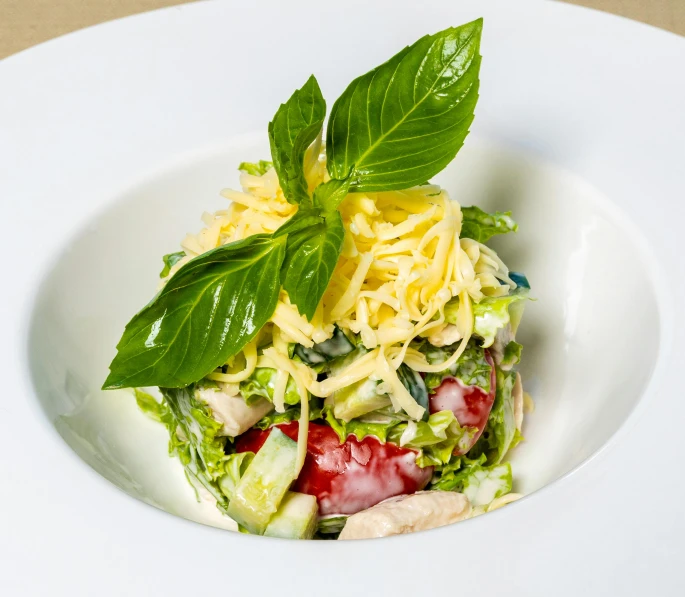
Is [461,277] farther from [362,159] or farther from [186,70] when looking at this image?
[186,70]

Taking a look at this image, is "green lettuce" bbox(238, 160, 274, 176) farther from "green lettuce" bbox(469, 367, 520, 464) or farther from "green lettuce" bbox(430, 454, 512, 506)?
"green lettuce" bbox(430, 454, 512, 506)

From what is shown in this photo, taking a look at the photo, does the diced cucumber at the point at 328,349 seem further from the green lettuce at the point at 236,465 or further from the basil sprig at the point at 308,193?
the green lettuce at the point at 236,465

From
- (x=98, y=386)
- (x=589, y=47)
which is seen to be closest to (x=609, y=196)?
(x=589, y=47)

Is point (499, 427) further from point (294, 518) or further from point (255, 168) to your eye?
point (255, 168)

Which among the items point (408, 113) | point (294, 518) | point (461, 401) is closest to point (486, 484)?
point (461, 401)

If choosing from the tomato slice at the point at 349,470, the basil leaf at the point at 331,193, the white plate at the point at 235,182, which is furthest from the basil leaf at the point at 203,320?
the tomato slice at the point at 349,470

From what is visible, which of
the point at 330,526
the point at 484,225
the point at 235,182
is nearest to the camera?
the point at 330,526

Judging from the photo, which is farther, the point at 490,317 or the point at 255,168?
the point at 255,168
